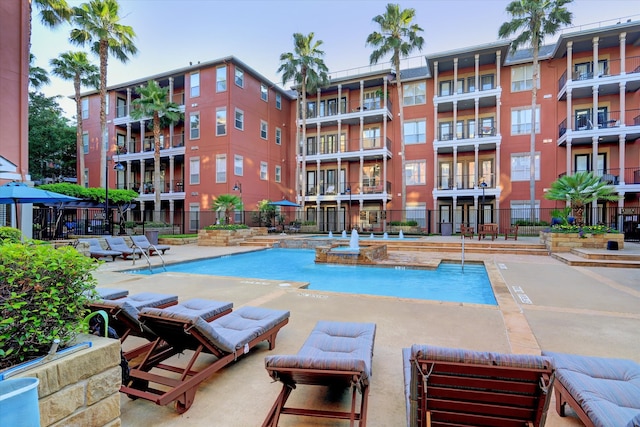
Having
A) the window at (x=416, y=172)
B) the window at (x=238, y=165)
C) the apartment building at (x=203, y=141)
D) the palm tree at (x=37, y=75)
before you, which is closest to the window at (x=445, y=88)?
the window at (x=416, y=172)

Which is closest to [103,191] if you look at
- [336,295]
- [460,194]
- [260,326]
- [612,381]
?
[336,295]

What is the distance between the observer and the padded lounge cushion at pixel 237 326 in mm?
2714

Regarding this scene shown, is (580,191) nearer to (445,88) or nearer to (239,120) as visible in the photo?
(445,88)

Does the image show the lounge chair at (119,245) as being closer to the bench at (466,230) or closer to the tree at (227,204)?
the tree at (227,204)

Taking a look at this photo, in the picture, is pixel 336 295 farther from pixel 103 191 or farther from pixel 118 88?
pixel 118 88

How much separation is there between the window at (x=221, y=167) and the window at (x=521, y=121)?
20.4m

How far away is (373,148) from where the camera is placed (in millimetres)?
25016

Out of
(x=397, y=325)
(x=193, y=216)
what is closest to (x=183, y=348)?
(x=397, y=325)

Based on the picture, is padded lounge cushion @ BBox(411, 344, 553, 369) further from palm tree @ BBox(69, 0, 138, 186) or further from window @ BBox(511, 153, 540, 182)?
palm tree @ BBox(69, 0, 138, 186)

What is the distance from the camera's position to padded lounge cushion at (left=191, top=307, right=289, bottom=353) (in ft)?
8.90

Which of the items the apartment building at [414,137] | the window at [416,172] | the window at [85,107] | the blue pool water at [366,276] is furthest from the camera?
the window at [85,107]

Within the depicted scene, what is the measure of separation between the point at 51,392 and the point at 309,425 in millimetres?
1632

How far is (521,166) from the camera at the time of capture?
21734 millimetres

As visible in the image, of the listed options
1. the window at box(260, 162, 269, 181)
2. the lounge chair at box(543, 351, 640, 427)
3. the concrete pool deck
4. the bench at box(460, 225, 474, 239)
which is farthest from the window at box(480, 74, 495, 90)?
the lounge chair at box(543, 351, 640, 427)
